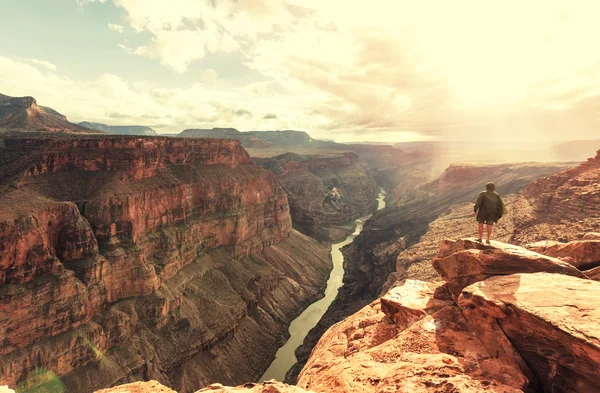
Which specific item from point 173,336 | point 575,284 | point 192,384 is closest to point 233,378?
point 192,384

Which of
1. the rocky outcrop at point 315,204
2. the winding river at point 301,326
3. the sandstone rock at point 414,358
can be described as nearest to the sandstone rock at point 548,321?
the sandstone rock at point 414,358

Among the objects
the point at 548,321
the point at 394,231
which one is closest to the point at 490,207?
the point at 548,321

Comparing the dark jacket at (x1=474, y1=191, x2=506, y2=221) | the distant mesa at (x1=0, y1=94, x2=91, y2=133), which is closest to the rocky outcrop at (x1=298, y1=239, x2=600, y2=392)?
the dark jacket at (x1=474, y1=191, x2=506, y2=221)

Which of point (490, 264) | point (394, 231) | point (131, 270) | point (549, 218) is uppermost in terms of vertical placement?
point (490, 264)

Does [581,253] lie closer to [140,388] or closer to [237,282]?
[140,388]

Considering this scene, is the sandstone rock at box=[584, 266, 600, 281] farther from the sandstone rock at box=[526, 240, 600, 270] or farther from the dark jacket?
the dark jacket
